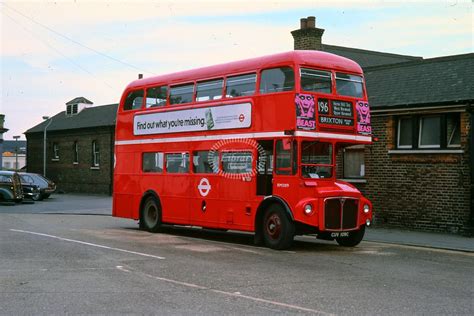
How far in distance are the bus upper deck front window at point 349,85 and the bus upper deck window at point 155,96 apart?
218 inches

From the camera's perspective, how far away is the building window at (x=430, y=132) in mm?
18062

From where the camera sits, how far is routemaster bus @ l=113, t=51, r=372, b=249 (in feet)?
44.4

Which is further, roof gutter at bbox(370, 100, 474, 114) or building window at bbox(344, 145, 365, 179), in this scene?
building window at bbox(344, 145, 365, 179)

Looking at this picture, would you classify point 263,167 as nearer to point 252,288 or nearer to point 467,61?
point 252,288

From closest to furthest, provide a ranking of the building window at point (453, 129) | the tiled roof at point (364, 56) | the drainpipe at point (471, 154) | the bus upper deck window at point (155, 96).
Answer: the drainpipe at point (471, 154)
the building window at point (453, 129)
the bus upper deck window at point (155, 96)
the tiled roof at point (364, 56)

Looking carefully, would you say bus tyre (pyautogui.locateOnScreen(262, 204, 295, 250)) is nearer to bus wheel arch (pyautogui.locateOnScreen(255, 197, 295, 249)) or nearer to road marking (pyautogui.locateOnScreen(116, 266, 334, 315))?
bus wheel arch (pyautogui.locateOnScreen(255, 197, 295, 249))

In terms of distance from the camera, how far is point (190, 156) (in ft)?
54.7

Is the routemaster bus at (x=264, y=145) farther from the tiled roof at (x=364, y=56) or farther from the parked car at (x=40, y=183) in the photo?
the parked car at (x=40, y=183)

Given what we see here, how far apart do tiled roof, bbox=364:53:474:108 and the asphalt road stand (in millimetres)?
5086

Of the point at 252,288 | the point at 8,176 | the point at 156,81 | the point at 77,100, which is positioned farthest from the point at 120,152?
the point at 77,100

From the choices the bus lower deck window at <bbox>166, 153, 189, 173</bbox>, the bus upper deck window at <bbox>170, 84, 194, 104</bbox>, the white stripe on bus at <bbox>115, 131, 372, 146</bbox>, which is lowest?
the bus lower deck window at <bbox>166, 153, 189, 173</bbox>

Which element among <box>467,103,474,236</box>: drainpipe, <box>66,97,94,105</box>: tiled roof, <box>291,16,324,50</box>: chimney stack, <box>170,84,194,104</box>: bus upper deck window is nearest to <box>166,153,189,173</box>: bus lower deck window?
<box>170,84,194,104</box>: bus upper deck window

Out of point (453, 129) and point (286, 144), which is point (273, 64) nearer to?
point (286, 144)

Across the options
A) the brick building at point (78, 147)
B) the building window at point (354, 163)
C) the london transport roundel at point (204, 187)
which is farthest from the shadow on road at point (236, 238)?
the brick building at point (78, 147)
